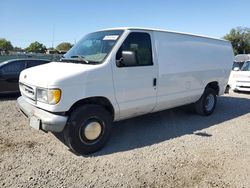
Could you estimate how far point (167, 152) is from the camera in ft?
14.8

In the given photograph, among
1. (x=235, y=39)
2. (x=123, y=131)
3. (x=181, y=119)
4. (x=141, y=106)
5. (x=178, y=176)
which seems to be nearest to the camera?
(x=178, y=176)

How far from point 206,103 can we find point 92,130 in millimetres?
3936

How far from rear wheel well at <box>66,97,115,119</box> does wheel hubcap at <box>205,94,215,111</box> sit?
350 centimetres

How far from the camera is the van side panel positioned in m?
5.36

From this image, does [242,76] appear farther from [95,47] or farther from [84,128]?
[84,128]

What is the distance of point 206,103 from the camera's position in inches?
277

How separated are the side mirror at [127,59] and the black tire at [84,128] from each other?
879mm

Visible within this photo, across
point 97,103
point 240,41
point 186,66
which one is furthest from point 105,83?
point 240,41

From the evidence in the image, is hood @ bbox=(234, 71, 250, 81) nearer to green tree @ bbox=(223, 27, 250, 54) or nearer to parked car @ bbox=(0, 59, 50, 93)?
parked car @ bbox=(0, 59, 50, 93)

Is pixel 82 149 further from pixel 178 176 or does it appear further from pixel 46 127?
pixel 178 176

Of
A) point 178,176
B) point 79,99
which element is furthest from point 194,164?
point 79,99

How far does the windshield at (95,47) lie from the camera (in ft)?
14.8

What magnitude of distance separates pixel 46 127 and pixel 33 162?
2.00 ft

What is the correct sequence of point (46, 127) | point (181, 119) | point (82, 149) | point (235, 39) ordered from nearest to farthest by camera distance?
point (46, 127)
point (82, 149)
point (181, 119)
point (235, 39)
